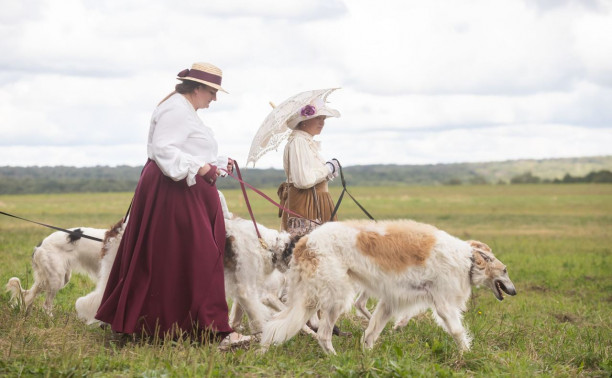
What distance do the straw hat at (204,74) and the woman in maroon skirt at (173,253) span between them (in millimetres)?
32

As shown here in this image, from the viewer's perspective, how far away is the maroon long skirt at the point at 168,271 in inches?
258

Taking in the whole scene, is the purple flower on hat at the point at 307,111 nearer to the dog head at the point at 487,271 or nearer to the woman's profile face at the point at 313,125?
the woman's profile face at the point at 313,125

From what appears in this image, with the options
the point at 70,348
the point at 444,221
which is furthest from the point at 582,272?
the point at 444,221

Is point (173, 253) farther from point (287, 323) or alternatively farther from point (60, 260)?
point (60, 260)

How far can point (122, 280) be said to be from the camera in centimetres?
667

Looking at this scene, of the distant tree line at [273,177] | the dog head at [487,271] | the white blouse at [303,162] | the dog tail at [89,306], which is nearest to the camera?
the dog head at [487,271]

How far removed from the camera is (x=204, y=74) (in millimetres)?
6766

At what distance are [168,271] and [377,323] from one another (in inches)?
91.1

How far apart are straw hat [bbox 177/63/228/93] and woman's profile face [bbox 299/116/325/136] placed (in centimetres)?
141

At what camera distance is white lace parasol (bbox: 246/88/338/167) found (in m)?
7.80

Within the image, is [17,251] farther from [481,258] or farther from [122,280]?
[481,258]

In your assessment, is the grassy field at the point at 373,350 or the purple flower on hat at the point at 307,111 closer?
the grassy field at the point at 373,350

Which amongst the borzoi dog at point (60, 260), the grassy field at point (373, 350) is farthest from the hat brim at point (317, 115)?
the borzoi dog at point (60, 260)

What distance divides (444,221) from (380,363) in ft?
97.0
